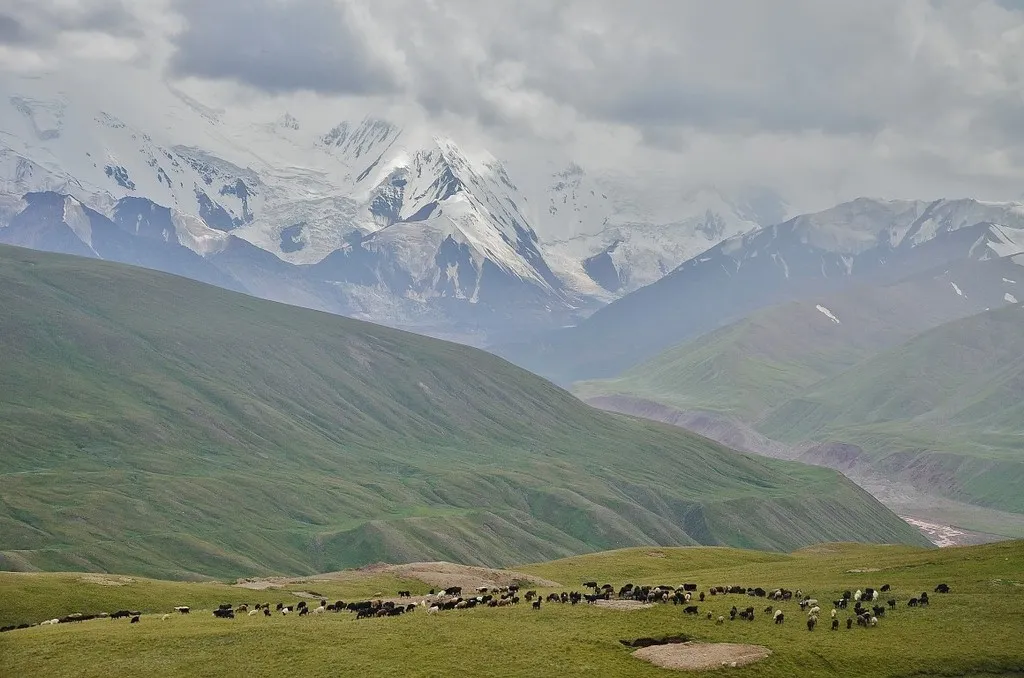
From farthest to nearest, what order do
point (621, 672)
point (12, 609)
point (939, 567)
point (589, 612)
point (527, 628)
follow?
point (939, 567)
point (12, 609)
point (589, 612)
point (527, 628)
point (621, 672)

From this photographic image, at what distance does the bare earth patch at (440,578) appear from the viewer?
12219cm

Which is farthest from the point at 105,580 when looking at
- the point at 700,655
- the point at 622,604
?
the point at 700,655

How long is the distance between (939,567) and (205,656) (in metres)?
69.9

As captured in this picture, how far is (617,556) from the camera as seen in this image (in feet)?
530

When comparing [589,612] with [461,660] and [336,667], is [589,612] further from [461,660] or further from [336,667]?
[336,667]

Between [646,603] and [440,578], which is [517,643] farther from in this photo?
[440,578]

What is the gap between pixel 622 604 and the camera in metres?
86.1

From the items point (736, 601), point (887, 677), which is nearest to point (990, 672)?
point (887, 677)

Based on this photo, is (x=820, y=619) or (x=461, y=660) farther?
(x=820, y=619)

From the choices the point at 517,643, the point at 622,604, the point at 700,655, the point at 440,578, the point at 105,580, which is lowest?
the point at 700,655

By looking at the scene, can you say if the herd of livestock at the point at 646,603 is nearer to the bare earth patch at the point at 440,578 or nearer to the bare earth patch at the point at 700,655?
the bare earth patch at the point at 700,655

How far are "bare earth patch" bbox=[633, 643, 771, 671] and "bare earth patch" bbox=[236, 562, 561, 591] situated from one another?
45249 millimetres

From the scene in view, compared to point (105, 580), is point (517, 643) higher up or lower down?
lower down

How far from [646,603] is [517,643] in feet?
54.5
